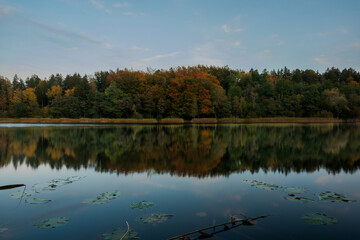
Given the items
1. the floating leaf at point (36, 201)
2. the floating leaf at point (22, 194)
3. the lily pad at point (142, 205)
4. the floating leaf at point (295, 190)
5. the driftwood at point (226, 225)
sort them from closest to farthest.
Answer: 1. the driftwood at point (226, 225)
2. the lily pad at point (142, 205)
3. the floating leaf at point (36, 201)
4. the floating leaf at point (22, 194)
5. the floating leaf at point (295, 190)

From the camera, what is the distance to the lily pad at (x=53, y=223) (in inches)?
184

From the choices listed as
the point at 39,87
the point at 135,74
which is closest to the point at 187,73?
the point at 135,74

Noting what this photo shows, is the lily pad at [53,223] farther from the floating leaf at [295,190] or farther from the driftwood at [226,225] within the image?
the floating leaf at [295,190]

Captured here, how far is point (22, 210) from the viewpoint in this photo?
5441 mm

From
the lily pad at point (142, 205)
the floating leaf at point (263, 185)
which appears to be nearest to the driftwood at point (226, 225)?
the lily pad at point (142, 205)

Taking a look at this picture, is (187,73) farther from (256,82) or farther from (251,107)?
(256,82)

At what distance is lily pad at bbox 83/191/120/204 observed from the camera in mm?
5988

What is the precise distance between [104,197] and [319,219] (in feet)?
16.1

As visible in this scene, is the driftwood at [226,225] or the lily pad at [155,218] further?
the lily pad at [155,218]

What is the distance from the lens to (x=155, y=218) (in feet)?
16.0

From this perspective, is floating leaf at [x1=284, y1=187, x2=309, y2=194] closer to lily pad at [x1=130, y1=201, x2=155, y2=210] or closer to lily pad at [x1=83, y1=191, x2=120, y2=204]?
lily pad at [x1=130, y1=201, x2=155, y2=210]

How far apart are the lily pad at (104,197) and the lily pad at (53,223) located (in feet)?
3.45

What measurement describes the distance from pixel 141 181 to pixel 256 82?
8054 cm

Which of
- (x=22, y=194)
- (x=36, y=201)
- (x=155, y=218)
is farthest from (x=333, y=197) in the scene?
(x=22, y=194)
